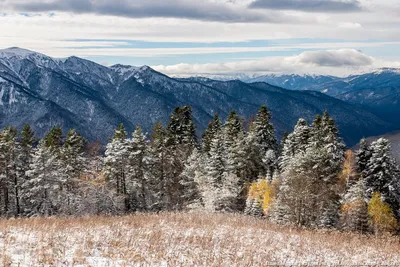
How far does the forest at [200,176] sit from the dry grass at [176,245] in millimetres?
23380

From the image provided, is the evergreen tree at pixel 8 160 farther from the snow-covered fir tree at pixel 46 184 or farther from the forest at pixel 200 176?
the snow-covered fir tree at pixel 46 184

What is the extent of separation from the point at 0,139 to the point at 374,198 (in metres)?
43.9

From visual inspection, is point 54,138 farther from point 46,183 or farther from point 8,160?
point 46,183

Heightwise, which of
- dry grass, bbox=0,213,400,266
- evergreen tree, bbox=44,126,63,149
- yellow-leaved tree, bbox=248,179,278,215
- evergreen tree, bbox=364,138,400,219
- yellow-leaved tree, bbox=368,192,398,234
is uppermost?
evergreen tree, bbox=44,126,63,149

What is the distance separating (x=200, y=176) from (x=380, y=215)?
21591 millimetres

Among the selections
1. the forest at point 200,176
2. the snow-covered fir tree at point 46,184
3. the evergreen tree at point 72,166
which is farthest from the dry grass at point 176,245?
the snow-covered fir tree at point 46,184

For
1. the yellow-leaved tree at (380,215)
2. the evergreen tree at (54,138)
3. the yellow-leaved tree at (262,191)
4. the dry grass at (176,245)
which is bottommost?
the yellow-leaved tree at (380,215)

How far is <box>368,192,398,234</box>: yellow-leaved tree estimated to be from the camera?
1757 inches

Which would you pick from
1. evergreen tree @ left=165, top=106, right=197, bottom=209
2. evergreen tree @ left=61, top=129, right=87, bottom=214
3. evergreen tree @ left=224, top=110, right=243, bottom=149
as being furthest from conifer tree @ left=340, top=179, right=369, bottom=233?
evergreen tree @ left=61, top=129, right=87, bottom=214

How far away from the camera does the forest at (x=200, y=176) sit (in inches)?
1667

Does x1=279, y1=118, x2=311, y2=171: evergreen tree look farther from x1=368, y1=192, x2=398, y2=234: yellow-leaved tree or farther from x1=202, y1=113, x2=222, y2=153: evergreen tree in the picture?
x1=368, y1=192, x2=398, y2=234: yellow-leaved tree

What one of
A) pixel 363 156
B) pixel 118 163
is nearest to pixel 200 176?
pixel 118 163

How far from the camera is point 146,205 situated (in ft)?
161

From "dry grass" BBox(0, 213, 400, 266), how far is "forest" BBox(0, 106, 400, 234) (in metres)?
23.4
